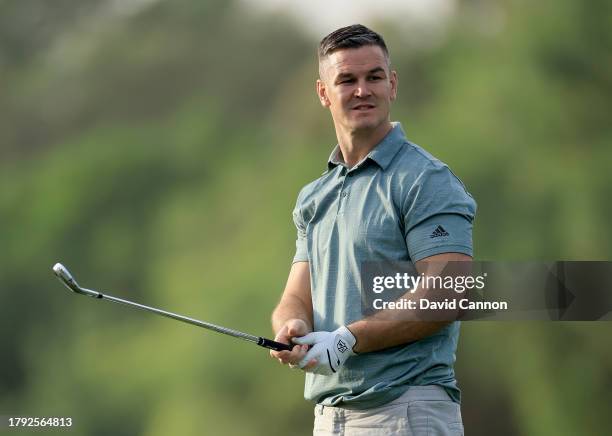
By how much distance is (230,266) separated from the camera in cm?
310

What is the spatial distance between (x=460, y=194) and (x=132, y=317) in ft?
5.45

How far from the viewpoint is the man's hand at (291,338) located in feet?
5.57

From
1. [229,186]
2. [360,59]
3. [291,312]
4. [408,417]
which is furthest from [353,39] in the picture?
[229,186]

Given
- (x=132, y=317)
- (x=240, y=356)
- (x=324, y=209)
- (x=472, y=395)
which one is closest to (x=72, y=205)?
(x=132, y=317)

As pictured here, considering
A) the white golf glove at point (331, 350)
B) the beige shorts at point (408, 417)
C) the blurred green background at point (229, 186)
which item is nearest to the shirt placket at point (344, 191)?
the white golf glove at point (331, 350)

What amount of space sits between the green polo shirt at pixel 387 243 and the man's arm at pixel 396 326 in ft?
0.05

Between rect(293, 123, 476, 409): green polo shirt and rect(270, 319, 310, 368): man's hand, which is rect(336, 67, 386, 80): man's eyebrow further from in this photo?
rect(270, 319, 310, 368): man's hand

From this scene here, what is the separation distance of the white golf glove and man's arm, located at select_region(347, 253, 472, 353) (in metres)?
0.01

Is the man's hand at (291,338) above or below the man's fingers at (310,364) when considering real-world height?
above

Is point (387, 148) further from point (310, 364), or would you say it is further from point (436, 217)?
point (310, 364)

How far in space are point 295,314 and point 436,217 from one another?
0.34 meters

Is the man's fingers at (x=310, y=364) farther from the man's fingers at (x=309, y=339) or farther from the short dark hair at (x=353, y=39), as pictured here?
the short dark hair at (x=353, y=39)

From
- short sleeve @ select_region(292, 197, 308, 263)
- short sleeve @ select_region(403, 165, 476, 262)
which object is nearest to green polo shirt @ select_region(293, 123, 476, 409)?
short sleeve @ select_region(403, 165, 476, 262)

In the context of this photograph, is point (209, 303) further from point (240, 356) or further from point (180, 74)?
point (180, 74)
